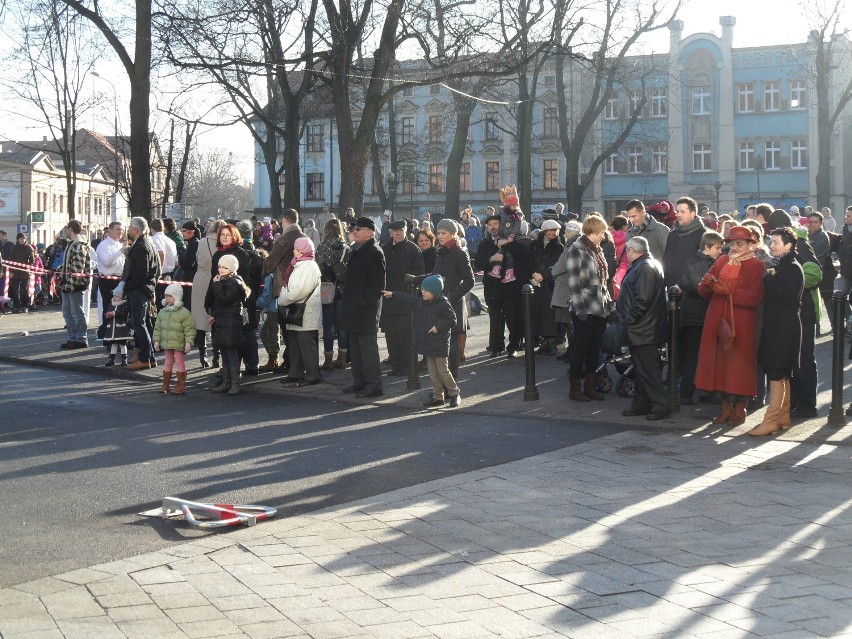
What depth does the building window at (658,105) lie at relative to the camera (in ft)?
236

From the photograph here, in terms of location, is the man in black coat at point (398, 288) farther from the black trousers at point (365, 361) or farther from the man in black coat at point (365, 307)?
the black trousers at point (365, 361)

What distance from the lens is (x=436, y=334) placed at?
12.5 metres

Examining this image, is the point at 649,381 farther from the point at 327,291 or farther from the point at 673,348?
the point at 327,291

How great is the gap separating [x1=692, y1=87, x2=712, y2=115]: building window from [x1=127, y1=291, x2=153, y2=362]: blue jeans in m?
58.8

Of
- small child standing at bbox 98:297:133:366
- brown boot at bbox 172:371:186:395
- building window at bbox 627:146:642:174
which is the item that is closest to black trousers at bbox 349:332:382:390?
brown boot at bbox 172:371:186:395

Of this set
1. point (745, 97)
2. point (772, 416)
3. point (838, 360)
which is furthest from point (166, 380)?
point (745, 97)

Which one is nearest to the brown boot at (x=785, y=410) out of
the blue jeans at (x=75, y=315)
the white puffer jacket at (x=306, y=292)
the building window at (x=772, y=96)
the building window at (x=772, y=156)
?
the white puffer jacket at (x=306, y=292)

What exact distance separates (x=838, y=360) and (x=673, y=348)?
5.29 feet

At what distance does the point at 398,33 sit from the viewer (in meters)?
24.0

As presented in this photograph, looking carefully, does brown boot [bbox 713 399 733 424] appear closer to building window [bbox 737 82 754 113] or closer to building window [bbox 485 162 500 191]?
building window [bbox 737 82 754 113]

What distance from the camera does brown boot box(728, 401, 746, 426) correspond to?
36.1 feet

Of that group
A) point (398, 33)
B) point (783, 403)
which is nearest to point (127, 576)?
point (783, 403)

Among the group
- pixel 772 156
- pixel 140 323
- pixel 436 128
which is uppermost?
pixel 436 128

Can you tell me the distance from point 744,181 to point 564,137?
1104 inches
